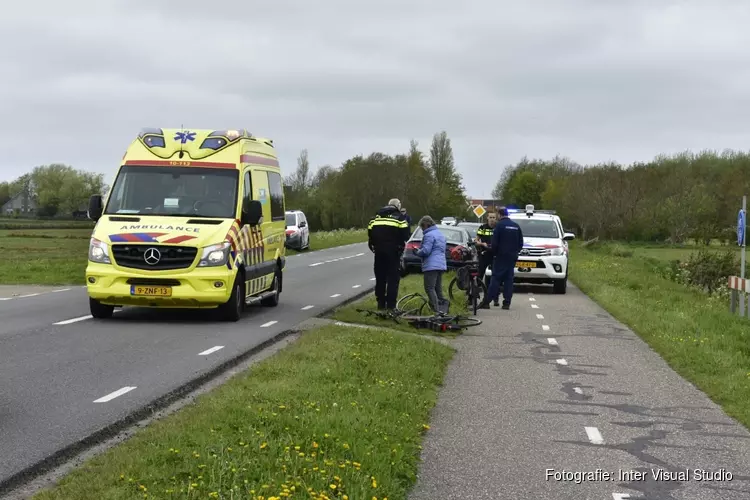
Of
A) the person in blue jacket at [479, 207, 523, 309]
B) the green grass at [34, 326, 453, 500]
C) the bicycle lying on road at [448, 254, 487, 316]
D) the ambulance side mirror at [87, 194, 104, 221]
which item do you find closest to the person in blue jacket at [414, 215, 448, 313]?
the bicycle lying on road at [448, 254, 487, 316]

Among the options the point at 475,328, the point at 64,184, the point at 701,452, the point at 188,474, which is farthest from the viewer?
the point at 64,184

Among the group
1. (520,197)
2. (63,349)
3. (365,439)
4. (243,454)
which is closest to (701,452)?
(365,439)

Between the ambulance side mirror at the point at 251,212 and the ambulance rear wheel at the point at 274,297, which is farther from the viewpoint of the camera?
the ambulance rear wheel at the point at 274,297

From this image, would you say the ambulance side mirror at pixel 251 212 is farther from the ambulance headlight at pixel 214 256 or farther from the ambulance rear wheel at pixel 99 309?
the ambulance rear wheel at pixel 99 309

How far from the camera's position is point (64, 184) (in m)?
87.4

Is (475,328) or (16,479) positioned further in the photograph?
(475,328)

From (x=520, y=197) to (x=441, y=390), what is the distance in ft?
362

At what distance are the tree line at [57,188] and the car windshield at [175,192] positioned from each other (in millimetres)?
55191

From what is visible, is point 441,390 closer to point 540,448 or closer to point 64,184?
point 540,448

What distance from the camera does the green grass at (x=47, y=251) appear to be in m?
24.8

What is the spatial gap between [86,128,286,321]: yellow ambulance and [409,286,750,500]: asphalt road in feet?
13.0

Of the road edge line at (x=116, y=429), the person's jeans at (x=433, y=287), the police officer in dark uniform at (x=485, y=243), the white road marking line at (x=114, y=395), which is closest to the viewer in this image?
the road edge line at (x=116, y=429)

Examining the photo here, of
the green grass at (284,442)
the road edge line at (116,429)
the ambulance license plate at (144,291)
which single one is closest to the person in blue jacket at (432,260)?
the ambulance license plate at (144,291)

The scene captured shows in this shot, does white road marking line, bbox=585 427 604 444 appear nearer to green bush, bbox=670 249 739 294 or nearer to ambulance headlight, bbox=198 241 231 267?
ambulance headlight, bbox=198 241 231 267
